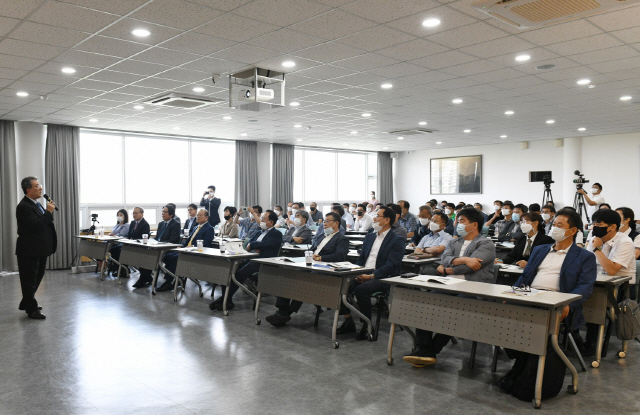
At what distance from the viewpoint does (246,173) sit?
13.8m

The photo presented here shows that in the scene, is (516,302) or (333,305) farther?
(333,305)

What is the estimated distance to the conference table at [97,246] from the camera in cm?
916

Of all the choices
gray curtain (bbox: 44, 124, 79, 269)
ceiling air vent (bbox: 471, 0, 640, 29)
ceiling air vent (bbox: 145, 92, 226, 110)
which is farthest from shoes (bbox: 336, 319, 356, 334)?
gray curtain (bbox: 44, 124, 79, 269)

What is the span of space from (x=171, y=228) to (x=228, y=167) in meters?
5.83

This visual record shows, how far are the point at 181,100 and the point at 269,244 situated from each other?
9.12 ft

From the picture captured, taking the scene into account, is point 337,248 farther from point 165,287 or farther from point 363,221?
point 363,221

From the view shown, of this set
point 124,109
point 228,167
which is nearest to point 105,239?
point 124,109

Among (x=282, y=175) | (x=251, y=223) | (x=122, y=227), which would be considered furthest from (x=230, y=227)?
A: (x=282, y=175)

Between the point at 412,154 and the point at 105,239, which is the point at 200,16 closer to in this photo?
the point at 105,239

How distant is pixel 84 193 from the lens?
11.6 meters

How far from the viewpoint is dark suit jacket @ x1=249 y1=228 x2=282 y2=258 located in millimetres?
6723

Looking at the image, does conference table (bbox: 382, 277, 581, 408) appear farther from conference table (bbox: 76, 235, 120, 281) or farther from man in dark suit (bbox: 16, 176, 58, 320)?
conference table (bbox: 76, 235, 120, 281)

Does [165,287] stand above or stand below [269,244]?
below

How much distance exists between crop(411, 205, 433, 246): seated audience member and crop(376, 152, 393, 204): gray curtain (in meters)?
9.12
